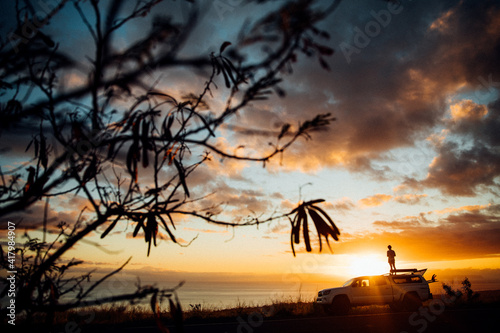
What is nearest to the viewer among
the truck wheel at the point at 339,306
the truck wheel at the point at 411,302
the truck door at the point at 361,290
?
the truck wheel at the point at 339,306

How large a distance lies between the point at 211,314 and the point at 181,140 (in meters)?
13.8

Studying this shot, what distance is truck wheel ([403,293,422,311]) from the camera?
49.7 feet

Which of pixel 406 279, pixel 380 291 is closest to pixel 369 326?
pixel 380 291

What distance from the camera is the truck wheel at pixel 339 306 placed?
49.3ft

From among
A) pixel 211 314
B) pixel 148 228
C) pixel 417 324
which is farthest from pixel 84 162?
pixel 211 314

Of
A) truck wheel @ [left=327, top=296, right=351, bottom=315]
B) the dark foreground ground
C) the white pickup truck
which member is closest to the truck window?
the white pickup truck

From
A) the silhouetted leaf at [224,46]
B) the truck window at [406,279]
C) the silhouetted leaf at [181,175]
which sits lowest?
the truck window at [406,279]

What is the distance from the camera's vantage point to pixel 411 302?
15.2 metres

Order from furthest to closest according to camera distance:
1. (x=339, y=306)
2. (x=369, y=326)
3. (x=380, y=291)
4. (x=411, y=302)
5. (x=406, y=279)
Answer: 1. (x=406, y=279)
2. (x=380, y=291)
3. (x=411, y=302)
4. (x=339, y=306)
5. (x=369, y=326)

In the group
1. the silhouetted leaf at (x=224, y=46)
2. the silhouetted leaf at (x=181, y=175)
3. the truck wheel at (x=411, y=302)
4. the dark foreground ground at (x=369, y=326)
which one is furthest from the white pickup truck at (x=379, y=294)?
the silhouetted leaf at (x=224, y=46)

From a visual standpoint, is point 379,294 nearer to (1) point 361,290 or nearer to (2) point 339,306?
(1) point 361,290

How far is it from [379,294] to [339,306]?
196 centimetres

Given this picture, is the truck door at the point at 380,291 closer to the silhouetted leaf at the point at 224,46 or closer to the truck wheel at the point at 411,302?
the truck wheel at the point at 411,302

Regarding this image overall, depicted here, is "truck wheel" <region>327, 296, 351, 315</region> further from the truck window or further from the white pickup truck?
the truck window
